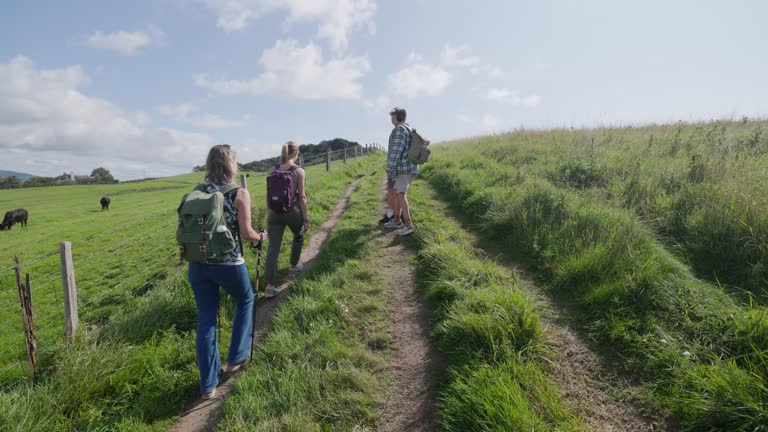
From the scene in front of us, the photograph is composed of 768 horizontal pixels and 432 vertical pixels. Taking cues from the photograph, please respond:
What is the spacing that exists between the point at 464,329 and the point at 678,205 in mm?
4367

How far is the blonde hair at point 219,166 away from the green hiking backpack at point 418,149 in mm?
3651

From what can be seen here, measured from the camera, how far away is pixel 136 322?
3.91 m

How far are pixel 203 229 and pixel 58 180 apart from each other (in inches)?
2883

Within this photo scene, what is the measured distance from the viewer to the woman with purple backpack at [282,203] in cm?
477

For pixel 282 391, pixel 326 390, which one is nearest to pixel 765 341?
pixel 326 390

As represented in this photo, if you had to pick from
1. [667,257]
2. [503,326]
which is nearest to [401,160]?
[503,326]

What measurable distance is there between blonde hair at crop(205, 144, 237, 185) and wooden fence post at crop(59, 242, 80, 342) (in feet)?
6.38

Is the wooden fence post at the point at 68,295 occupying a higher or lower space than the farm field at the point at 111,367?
higher

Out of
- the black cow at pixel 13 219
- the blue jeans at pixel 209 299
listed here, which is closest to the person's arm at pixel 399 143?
the blue jeans at pixel 209 299

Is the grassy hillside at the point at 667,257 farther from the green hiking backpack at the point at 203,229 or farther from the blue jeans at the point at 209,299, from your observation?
the green hiking backpack at the point at 203,229

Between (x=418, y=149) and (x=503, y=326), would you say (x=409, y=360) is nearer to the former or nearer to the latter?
(x=503, y=326)

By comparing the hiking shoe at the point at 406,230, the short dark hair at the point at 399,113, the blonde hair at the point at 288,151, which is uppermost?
the short dark hair at the point at 399,113

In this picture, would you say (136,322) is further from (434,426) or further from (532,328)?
(532,328)

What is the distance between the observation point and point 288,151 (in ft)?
16.2
